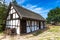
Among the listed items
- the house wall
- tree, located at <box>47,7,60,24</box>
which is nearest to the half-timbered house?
the house wall

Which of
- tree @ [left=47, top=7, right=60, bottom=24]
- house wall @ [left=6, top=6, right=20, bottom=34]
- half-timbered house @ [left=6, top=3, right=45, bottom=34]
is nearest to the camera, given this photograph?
half-timbered house @ [left=6, top=3, right=45, bottom=34]

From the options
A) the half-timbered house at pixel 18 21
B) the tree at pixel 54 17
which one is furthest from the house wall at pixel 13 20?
the tree at pixel 54 17

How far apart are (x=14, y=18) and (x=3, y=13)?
12.9ft

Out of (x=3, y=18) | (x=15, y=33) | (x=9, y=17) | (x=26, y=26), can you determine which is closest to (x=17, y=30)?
(x=15, y=33)

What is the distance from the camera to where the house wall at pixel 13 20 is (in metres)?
15.6

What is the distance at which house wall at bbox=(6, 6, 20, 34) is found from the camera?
51.2ft

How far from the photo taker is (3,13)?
1900 centimetres

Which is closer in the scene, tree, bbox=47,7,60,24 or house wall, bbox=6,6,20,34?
house wall, bbox=6,6,20,34

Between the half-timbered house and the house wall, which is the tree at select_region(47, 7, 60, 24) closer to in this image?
the half-timbered house

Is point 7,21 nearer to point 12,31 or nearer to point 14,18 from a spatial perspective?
point 14,18

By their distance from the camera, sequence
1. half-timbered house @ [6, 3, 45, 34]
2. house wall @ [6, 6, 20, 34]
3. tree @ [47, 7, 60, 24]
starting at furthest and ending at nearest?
tree @ [47, 7, 60, 24] → house wall @ [6, 6, 20, 34] → half-timbered house @ [6, 3, 45, 34]

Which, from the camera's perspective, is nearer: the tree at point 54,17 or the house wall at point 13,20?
the house wall at point 13,20

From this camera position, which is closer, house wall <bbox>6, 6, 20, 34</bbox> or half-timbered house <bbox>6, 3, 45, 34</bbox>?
half-timbered house <bbox>6, 3, 45, 34</bbox>

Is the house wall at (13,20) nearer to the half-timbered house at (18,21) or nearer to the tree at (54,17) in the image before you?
the half-timbered house at (18,21)
